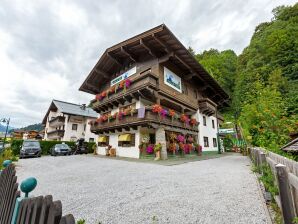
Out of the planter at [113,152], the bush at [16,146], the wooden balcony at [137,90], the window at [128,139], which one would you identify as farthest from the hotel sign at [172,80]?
the bush at [16,146]

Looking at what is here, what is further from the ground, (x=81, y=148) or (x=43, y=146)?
(x=43, y=146)

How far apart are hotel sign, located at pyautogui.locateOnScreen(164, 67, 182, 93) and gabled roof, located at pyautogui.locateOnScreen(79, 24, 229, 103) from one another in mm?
1298

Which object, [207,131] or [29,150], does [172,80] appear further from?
[29,150]

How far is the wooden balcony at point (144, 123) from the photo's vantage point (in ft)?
45.6

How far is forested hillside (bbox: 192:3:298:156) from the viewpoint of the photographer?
8.91 meters

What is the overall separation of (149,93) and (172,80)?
4.17 meters

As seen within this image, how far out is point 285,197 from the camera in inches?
97.1

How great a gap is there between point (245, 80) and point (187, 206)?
1393 inches

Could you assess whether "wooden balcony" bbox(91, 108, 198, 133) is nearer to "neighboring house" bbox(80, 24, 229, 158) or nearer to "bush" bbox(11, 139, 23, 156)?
"neighboring house" bbox(80, 24, 229, 158)

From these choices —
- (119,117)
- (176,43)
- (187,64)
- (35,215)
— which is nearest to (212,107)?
(187,64)

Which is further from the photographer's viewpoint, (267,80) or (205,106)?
(267,80)

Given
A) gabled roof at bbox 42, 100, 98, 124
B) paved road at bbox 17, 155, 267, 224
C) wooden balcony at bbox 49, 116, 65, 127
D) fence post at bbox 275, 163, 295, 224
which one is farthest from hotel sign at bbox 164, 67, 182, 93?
wooden balcony at bbox 49, 116, 65, 127

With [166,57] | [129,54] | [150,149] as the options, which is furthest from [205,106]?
[129,54]

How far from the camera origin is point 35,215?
1.38 m
